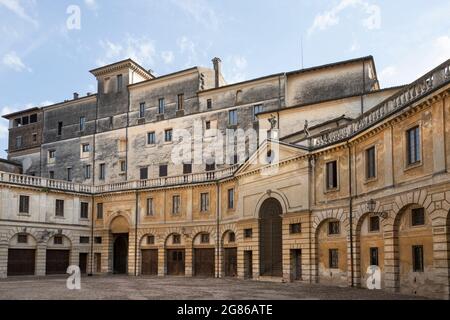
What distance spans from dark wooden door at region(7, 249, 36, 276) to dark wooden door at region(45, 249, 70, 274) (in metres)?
1.48

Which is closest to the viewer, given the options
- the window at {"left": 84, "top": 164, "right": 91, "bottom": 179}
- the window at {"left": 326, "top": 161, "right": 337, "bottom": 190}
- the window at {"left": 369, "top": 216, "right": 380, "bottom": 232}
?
the window at {"left": 369, "top": 216, "right": 380, "bottom": 232}

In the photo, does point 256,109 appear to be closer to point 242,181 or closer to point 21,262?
point 242,181

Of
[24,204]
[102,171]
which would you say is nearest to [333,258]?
[24,204]

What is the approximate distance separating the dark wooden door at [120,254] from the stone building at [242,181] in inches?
4.3

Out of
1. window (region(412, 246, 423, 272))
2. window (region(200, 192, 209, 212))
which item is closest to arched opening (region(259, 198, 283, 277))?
window (region(200, 192, 209, 212))

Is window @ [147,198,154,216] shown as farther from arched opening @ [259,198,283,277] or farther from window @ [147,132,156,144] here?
arched opening @ [259,198,283,277]

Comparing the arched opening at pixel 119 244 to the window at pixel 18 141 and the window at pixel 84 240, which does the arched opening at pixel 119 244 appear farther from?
the window at pixel 18 141

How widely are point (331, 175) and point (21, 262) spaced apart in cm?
2881

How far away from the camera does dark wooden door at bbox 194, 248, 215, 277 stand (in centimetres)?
4497

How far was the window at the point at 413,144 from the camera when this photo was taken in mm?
23531

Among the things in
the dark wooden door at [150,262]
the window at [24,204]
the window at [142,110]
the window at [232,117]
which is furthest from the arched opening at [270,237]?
the window at [142,110]
